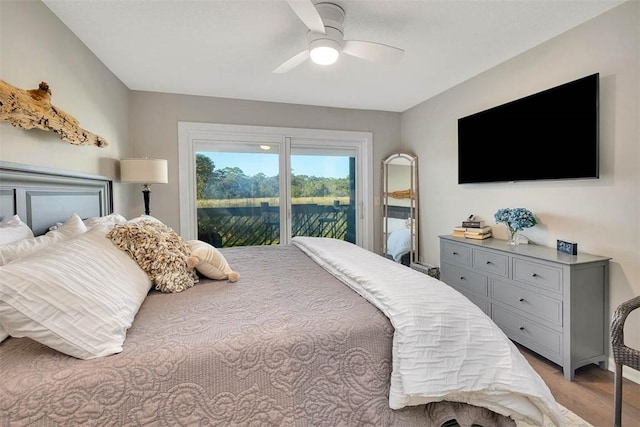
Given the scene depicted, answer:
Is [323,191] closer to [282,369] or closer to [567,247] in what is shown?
[567,247]

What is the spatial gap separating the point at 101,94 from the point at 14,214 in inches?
62.2

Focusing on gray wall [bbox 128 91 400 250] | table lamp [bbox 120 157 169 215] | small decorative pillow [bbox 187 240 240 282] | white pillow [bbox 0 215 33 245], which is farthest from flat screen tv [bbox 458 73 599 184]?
white pillow [bbox 0 215 33 245]

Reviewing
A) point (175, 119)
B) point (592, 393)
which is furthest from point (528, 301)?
point (175, 119)

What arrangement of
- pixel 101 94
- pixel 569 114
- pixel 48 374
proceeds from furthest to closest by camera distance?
pixel 101 94 → pixel 569 114 → pixel 48 374

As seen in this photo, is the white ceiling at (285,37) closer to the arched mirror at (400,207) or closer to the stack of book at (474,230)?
the arched mirror at (400,207)

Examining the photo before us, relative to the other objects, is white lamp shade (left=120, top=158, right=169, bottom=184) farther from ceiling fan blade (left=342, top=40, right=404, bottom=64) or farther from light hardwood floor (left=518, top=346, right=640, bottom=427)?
light hardwood floor (left=518, top=346, right=640, bottom=427)

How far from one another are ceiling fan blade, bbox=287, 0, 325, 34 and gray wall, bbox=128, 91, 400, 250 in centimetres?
210

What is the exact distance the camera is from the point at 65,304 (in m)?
0.97

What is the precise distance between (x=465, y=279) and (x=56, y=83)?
3.46m

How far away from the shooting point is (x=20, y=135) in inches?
66.0

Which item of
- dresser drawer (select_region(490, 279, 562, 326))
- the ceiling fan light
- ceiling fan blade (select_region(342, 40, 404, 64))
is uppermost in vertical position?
ceiling fan blade (select_region(342, 40, 404, 64))

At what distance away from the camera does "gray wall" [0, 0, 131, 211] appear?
5.37 ft

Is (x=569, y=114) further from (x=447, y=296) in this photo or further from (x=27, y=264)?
(x=27, y=264)

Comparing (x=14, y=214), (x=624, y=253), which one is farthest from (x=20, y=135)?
(x=624, y=253)
